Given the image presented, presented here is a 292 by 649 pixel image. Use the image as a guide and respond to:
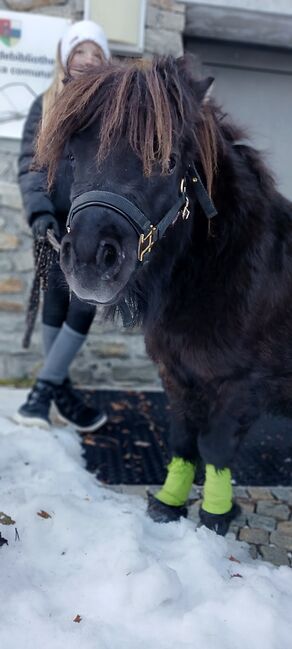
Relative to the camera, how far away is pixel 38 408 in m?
3.31

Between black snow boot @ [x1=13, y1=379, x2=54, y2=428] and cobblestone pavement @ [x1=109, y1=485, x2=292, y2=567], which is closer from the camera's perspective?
cobblestone pavement @ [x1=109, y1=485, x2=292, y2=567]

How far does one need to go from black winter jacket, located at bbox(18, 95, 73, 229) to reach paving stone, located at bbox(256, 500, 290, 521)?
63.0 inches

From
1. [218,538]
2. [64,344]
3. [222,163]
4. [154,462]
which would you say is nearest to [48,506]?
[218,538]

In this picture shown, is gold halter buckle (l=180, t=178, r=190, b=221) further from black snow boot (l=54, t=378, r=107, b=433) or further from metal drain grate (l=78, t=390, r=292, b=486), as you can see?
black snow boot (l=54, t=378, r=107, b=433)

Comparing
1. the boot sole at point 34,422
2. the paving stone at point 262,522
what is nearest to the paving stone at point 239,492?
the paving stone at point 262,522

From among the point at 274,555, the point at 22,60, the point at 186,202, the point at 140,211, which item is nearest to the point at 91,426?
the point at 274,555

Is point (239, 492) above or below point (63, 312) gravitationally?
below

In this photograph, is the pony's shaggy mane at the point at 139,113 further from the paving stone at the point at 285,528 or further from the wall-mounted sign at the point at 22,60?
the wall-mounted sign at the point at 22,60

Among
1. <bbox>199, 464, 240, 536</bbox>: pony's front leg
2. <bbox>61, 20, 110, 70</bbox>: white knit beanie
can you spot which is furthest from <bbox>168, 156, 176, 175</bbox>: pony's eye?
<bbox>61, 20, 110, 70</bbox>: white knit beanie

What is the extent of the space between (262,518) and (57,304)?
5.15ft

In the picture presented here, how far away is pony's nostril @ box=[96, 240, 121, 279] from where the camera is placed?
1542mm

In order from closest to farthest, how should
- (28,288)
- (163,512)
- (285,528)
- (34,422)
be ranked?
(163,512) → (285,528) → (34,422) → (28,288)

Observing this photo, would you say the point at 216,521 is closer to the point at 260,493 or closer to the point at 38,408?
the point at 260,493

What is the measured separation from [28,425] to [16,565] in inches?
55.2
